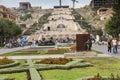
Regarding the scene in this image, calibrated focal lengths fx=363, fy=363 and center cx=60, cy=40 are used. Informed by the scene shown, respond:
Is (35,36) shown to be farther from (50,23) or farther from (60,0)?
(60,0)

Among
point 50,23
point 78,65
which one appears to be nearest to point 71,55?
point 78,65

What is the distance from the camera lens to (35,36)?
113125mm

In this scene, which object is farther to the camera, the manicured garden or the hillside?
the hillside

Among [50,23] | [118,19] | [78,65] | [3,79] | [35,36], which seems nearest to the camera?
[3,79]

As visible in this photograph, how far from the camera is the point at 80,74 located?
17.4 m

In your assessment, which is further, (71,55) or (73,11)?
(73,11)

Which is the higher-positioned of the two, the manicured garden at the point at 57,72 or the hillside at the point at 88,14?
the hillside at the point at 88,14

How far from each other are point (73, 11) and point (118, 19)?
10321 centimetres

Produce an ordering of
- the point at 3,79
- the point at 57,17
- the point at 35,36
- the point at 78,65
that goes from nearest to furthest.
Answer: the point at 3,79 < the point at 78,65 < the point at 35,36 < the point at 57,17

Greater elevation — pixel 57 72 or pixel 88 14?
pixel 88 14

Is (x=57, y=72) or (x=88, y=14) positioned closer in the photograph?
(x=57, y=72)

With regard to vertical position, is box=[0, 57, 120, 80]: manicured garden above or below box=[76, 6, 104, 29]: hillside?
below

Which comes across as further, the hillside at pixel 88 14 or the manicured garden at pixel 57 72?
the hillside at pixel 88 14

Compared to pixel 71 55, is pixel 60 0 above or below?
above
